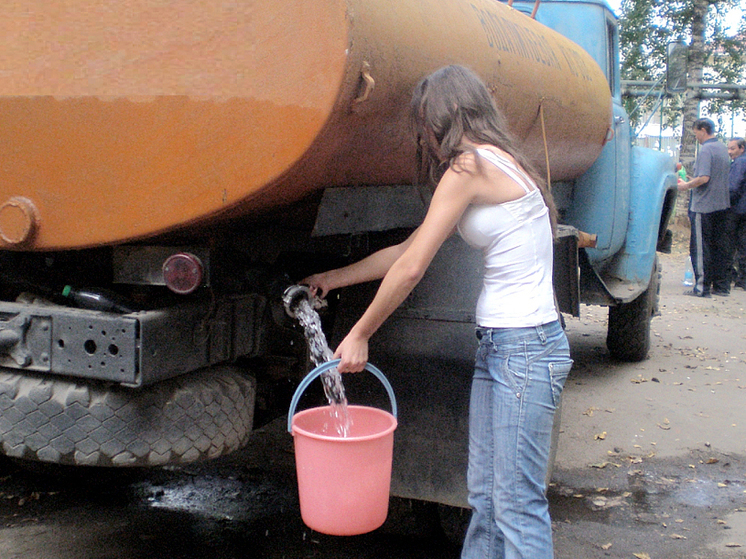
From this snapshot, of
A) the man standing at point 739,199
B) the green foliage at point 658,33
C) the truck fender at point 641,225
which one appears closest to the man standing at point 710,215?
the man standing at point 739,199

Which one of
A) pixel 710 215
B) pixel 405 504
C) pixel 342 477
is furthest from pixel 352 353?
pixel 710 215

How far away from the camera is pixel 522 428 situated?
7.55ft

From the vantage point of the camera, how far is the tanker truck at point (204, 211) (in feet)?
6.97

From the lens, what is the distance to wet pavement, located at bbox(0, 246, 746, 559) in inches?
126

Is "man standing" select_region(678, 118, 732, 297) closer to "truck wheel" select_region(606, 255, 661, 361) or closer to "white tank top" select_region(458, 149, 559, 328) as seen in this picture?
→ "truck wheel" select_region(606, 255, 661, 361)

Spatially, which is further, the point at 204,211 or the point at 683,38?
the point at 683,38

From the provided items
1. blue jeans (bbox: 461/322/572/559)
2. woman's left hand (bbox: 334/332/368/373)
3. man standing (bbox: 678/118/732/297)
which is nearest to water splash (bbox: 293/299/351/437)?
woman's left hand (bbox: 334/332/368/373)

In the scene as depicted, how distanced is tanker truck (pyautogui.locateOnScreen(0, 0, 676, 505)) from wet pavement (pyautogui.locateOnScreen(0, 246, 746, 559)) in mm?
558

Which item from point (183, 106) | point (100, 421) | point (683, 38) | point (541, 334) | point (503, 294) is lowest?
point (100, 421)

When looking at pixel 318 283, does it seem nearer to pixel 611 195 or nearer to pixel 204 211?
pixel 204 211

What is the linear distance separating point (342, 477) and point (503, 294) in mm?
721

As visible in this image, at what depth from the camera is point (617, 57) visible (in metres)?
5.83

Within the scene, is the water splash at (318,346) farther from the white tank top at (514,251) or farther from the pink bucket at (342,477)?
the white tank top at (514,251)

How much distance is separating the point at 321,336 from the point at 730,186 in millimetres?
9350
